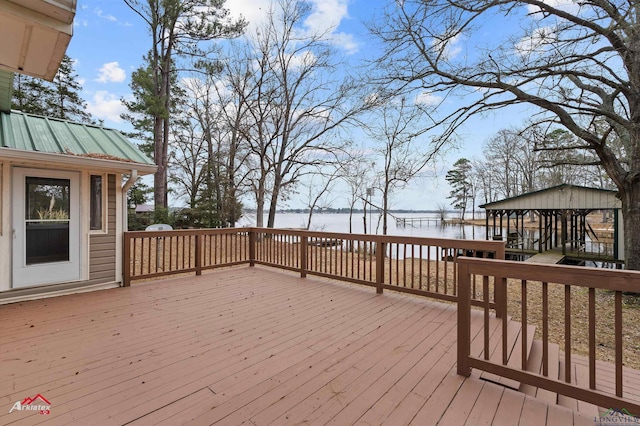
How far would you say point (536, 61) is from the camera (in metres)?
5.31

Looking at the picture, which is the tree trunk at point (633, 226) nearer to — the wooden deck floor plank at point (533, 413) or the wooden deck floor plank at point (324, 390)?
the wooden deck floor plank at point (533, 413)

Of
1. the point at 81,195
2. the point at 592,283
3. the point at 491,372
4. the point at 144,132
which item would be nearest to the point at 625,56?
the point at 592,283

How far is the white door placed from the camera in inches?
158

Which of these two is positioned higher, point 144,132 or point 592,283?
point 144,132

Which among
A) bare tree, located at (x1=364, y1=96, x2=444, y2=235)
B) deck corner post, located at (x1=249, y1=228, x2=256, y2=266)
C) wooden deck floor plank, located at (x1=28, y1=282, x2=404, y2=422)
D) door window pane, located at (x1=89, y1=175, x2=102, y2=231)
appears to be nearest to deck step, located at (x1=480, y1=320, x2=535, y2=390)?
wooden deck floor plank, located at (x1=28, y1=282, x2=404, y2=422)

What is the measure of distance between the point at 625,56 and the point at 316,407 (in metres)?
7.88

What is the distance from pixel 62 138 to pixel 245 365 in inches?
183

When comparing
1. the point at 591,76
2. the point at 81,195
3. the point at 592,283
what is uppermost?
the point at 591,76

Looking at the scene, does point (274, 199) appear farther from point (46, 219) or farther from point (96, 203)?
point (46, 219)

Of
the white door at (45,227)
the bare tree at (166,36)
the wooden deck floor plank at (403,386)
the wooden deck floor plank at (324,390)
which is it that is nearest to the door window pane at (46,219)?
the white door at (45,227)

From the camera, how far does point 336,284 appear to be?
17.0 feet

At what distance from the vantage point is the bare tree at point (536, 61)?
17.4 ft

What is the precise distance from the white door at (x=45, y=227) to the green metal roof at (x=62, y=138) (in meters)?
0.39

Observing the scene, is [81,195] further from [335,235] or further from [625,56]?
[625,56]
